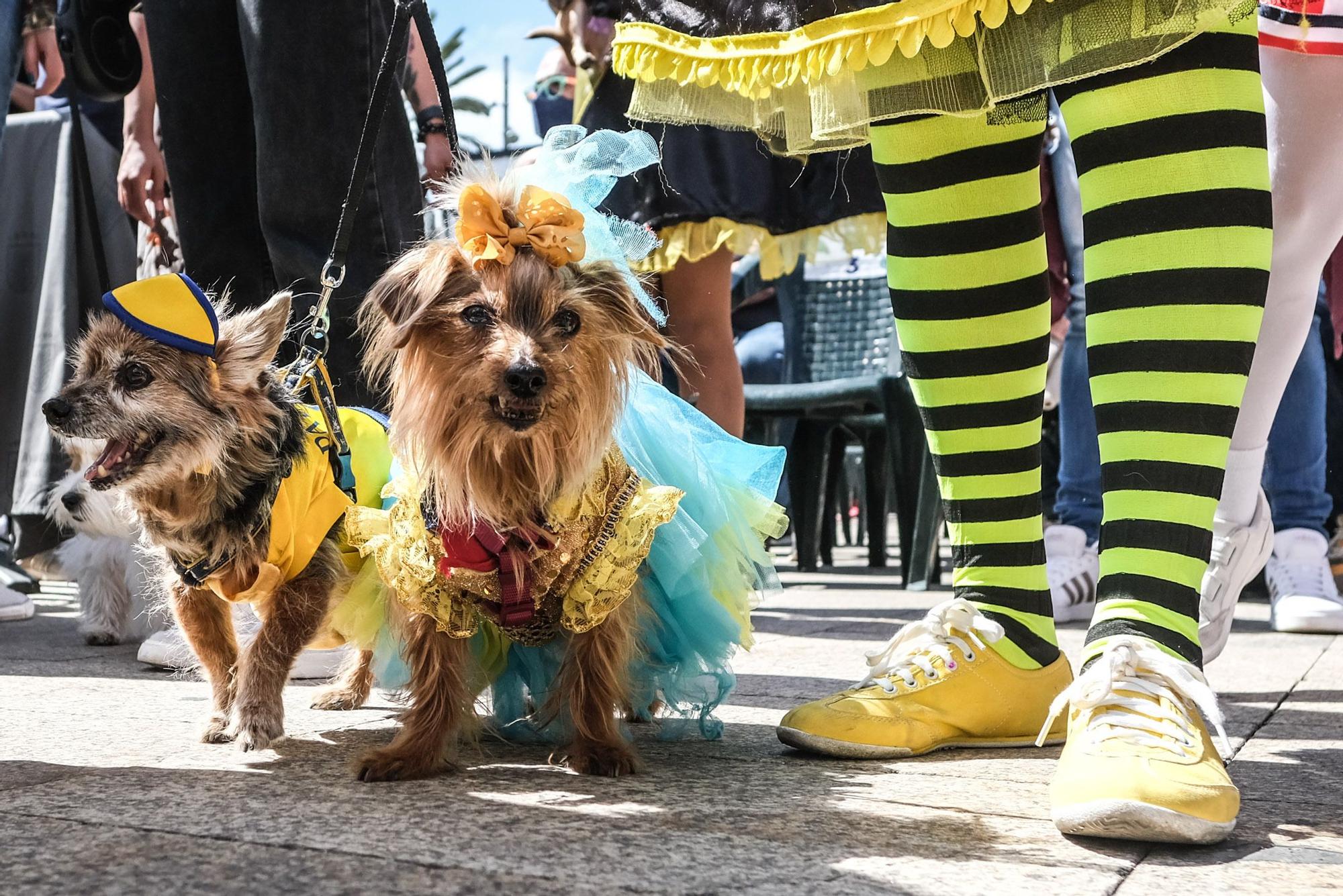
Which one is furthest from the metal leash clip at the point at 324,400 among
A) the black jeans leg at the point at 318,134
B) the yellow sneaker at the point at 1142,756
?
the yellow sneaker at the point at 1142,756

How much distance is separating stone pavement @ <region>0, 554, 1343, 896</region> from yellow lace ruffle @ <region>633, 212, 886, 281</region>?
137cm

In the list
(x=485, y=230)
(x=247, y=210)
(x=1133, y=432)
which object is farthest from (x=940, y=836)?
(x=247, y=210)

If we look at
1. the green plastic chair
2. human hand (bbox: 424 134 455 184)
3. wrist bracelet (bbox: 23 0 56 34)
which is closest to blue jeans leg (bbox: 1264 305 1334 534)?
the green plastic chair

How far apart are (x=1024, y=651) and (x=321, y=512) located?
4.13ft

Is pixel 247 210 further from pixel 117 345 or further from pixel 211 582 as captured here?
pixel 211 582

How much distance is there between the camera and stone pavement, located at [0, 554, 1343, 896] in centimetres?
124

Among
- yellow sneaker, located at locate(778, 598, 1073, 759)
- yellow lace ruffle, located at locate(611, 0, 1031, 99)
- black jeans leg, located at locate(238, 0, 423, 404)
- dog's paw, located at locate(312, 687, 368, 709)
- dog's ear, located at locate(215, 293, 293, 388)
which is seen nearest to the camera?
yellow lace ruffle, located at locate(611, 0, 1031, 99)

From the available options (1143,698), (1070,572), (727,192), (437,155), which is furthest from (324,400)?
(1070,572)

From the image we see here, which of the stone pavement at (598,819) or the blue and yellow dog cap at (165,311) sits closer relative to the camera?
the stone pavement at (598,819)

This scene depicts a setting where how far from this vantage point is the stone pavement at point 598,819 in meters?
1.24

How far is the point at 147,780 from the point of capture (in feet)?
5.48

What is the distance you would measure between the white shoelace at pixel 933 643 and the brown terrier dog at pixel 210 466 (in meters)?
0.97

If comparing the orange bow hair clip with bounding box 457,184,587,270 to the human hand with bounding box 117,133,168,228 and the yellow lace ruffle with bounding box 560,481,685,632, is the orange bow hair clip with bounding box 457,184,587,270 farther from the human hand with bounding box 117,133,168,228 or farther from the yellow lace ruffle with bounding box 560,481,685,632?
the human hand with bounding box 117,133,168,228

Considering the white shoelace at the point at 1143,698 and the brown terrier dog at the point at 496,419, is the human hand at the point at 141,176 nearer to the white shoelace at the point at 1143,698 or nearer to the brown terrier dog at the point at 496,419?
the brown terrier dog at the point at 496,419
